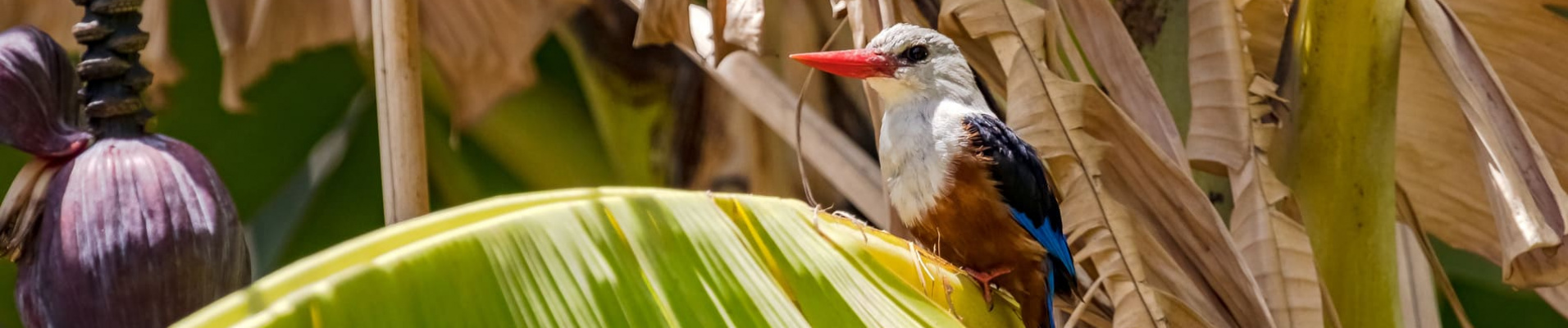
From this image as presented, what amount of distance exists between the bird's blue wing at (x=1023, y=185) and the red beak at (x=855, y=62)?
76 mm

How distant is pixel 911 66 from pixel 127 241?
0.57 meters

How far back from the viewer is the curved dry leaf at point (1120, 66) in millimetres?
1082

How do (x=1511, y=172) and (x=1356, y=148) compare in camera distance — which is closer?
(x=1511, y=172)

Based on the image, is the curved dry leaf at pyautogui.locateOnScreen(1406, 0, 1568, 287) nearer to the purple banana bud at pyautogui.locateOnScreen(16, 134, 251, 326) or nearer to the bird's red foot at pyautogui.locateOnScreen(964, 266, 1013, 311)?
the bird's red foot at pyautogui.locateOnScreen(964, 266, 1013, 311)

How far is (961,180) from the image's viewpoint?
978 mm

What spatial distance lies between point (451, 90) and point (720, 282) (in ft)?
4.28

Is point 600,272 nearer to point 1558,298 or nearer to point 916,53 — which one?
point 916,53

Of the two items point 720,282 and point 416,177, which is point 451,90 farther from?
point 720,282

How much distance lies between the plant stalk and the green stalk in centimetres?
77

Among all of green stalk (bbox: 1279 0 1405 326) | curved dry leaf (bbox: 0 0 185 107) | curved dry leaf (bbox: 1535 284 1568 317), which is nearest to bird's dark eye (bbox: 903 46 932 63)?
green stalk (bbox: 1279 0 1405 326)

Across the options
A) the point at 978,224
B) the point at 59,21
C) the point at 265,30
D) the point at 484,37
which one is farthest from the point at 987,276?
the point at 59,21

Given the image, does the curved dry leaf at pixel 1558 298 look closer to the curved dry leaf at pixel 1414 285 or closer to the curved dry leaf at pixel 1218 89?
the curved dry leaf at pixel 1414 285

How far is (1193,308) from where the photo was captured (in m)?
1.01

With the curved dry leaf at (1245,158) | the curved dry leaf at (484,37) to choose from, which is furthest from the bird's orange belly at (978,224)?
the curved dry leaf at (484,37)
